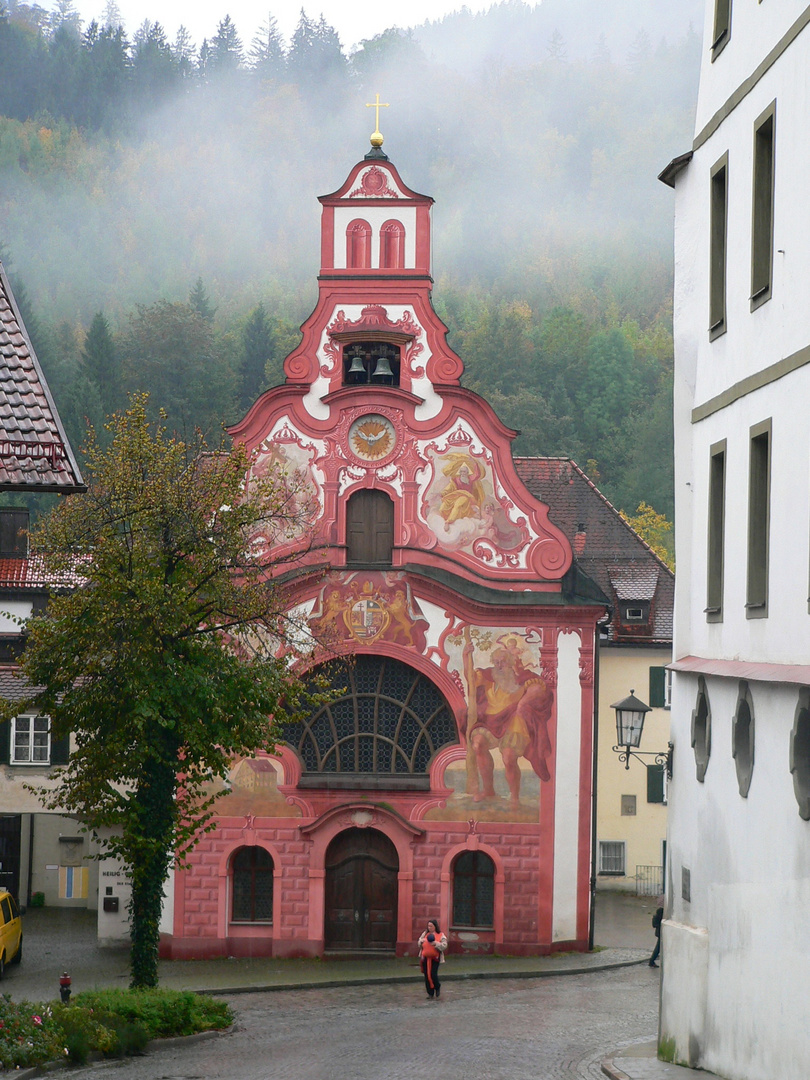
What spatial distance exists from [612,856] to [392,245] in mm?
17769

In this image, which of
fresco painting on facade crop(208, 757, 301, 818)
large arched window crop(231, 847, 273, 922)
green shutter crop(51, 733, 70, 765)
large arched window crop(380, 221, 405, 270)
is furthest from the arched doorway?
large arched window crop(380, 221, 405, 270)

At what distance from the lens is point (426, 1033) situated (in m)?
21.4

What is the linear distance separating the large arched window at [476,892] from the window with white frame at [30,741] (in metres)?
9.72

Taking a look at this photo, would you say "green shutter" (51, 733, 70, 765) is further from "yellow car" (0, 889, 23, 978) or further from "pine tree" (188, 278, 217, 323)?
"pine tree" (188, 278, 217, 323)

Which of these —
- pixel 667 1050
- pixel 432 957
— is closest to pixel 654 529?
pixel 432 957

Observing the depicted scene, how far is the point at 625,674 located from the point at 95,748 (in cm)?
2043

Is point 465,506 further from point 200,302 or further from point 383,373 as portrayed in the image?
point 200,302

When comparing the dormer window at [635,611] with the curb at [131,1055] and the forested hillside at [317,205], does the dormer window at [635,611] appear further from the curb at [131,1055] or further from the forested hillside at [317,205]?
the forested hillside at [317,205]

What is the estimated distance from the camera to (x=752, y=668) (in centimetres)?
1538

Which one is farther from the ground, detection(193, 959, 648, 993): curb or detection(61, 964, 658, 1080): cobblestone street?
detection(61, 964, 658, 1080): cobblestone street

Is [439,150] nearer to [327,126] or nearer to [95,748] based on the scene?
[327,126]

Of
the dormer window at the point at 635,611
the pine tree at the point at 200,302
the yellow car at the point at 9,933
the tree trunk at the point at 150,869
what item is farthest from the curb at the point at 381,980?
the pine tree at the point at 200,302

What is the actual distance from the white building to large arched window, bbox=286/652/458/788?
34.2 feet

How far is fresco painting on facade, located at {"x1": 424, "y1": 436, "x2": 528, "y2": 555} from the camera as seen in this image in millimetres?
29531
